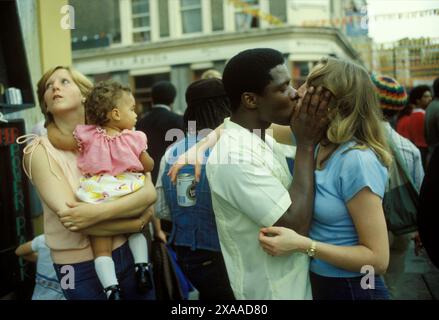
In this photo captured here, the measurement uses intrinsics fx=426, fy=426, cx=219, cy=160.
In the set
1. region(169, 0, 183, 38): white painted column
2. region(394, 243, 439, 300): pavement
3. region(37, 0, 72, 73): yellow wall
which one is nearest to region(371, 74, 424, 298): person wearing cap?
region(394, 243, 439, 300): pavement

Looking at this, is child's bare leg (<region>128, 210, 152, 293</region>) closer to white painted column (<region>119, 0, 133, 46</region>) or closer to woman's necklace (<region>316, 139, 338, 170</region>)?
woman's necklace (<region>316, 139, 338, 170</region>)

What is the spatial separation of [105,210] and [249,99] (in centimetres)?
71

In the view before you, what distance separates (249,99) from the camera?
4.65ft

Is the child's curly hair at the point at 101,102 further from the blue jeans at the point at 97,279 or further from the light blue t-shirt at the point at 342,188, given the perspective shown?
the light blue t-shirt at the point at 342,188

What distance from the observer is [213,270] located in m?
1.92

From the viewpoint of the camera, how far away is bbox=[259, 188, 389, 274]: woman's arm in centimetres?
→ 130

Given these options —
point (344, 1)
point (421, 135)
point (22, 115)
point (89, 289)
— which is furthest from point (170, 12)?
point (89, 289)

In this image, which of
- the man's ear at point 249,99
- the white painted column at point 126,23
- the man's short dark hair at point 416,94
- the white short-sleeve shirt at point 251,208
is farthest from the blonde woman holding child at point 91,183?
the white painted column at point 126,23

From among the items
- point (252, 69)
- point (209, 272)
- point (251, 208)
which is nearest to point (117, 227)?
point (209, 272)

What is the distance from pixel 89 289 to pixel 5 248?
3.68ft

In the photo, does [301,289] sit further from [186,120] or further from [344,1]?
[344,1]

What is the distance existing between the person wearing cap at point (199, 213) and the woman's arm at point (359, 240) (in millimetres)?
605

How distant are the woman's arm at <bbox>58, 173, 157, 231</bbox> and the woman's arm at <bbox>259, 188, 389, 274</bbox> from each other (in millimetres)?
621

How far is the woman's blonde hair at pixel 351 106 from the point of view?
4.55 ft
